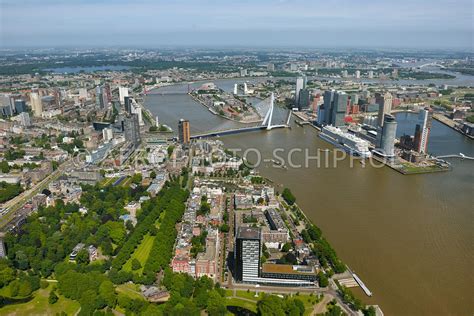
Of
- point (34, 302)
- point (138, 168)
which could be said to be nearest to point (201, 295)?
point (34, 302)

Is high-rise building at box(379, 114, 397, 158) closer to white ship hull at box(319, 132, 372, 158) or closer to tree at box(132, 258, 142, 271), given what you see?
white ship hull at box(319, 132, 372, 158)

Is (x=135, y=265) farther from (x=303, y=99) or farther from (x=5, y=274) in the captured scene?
(x=303, y=99)

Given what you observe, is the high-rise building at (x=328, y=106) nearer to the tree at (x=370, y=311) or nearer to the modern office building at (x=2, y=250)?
the tree at (x=370, y=311)

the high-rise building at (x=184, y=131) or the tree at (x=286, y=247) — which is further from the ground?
the high-rise building at (x=184, y=131)

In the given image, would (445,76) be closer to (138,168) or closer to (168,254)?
(138,168)

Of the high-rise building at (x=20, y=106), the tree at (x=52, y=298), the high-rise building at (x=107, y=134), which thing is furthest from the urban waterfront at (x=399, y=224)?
the high-rise building at (x=20, y=106)
